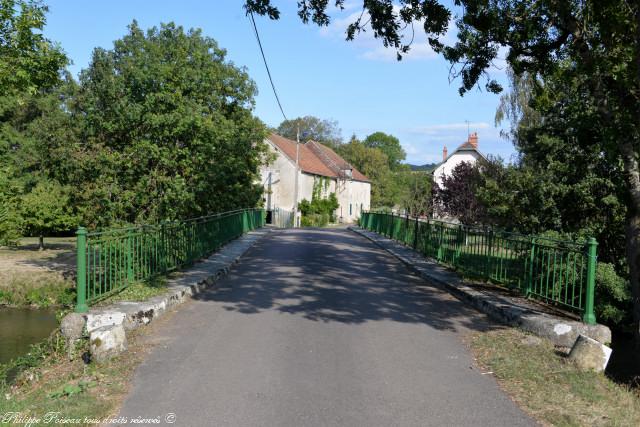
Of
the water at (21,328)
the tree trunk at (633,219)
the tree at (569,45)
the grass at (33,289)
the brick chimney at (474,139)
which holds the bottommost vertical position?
the water at (21,328)

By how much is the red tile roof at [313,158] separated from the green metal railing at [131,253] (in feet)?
110

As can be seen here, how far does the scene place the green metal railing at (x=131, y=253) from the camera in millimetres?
7301

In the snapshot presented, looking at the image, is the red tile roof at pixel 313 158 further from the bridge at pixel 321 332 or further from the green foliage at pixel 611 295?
the green foliage at pixel 611 295

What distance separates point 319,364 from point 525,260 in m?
5.22

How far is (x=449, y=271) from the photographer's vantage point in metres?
12.9

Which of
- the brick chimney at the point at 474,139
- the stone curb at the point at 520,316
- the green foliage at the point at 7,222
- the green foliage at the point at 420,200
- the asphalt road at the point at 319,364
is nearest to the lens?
the asphalt road at the point at 319,364

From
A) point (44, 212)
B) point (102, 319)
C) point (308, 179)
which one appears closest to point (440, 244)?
point (102, 319)

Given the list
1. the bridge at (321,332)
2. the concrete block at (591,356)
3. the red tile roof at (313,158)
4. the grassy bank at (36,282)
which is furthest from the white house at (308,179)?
the concrete block at (591,356)

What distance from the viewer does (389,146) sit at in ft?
344

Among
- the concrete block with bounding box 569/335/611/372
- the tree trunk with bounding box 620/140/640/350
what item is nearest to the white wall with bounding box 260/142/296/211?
the tree trunk with bounding box 620/140/640/350

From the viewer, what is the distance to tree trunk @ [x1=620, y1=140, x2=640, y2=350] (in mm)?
7281

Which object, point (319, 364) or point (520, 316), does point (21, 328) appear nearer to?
point (319, 364)

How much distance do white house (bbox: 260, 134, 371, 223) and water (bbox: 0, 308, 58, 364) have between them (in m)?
23.8

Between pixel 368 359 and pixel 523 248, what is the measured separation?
4780mm
